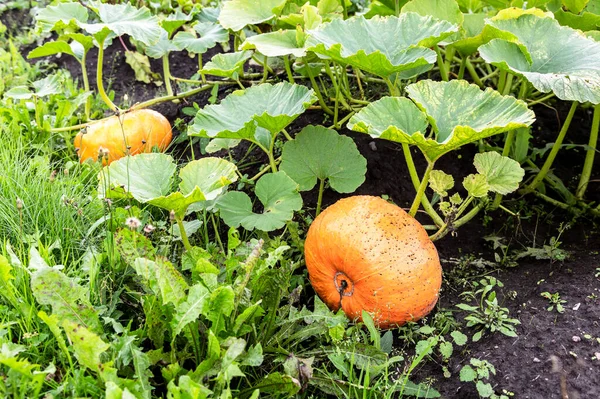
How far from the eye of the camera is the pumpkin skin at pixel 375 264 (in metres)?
2.09

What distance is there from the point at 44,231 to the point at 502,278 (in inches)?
69.6

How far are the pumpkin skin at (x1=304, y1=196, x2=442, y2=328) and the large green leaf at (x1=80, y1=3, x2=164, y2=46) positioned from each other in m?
1.21

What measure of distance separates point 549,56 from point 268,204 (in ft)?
3.74

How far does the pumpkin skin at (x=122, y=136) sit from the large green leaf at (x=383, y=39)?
107 cm

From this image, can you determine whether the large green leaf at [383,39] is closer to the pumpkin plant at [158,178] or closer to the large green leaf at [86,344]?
the pumpkin plant at [158,178]

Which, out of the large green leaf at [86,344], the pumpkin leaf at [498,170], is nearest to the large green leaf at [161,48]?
the pumpkin leaf at [498,170]

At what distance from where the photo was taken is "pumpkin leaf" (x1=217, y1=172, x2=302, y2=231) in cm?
220

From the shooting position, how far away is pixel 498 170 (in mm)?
2152

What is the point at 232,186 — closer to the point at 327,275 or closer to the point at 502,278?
the point at 327,275

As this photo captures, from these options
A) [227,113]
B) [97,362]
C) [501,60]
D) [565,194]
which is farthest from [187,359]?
[565,194]

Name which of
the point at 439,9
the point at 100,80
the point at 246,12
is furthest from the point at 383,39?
the point at 100,80

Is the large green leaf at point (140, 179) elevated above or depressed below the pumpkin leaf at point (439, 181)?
above

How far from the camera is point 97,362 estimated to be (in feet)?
5.25

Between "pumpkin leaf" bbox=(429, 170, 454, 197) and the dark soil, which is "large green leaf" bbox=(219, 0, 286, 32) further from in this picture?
"pumpkin leaf" bbox=(429, 170, 454, 197)
